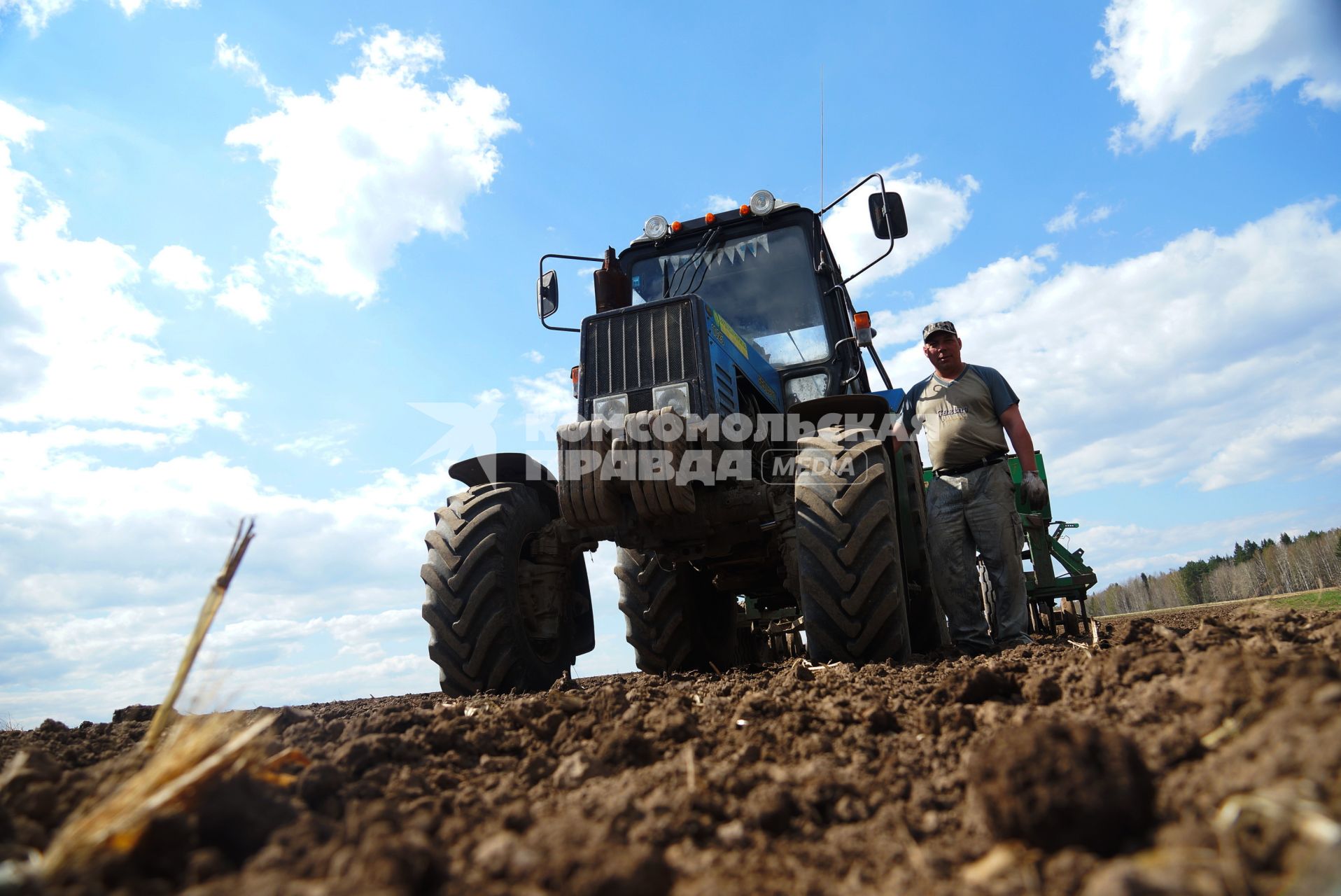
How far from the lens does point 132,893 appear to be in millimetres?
1261

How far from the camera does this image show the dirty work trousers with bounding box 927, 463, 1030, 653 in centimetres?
477

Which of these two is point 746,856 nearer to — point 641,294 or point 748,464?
point 748,464

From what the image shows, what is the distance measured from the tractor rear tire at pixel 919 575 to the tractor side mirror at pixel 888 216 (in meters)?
1.37

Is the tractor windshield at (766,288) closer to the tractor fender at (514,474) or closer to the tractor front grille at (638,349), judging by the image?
the tractor front grille at (638,349)

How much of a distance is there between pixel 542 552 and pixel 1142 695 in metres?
3.47

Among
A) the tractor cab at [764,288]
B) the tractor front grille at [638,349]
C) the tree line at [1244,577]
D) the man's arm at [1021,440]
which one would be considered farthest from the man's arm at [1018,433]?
the tree line at [1244,577]

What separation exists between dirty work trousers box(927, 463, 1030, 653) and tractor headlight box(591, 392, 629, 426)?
198 cm

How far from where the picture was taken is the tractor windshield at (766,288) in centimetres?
584

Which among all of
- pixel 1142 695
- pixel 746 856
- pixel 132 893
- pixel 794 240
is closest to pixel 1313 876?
pixel 746 856

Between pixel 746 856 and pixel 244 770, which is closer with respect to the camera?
pixel 746 856

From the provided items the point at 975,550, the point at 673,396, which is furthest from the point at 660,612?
the point at 975,550

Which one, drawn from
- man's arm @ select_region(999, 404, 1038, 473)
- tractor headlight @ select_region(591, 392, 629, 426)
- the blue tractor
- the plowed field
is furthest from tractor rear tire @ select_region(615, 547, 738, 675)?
the plowed field

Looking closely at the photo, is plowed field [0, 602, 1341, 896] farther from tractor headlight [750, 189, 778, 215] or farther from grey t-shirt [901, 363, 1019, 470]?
tractor headlight [750, 189, 778, 215]

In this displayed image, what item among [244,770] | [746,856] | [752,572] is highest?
[752,572]
